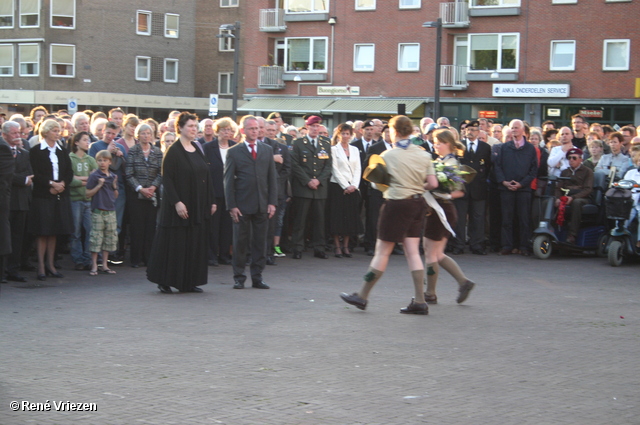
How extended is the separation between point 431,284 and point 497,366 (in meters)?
3.24

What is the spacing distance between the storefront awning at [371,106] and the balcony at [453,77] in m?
1.50

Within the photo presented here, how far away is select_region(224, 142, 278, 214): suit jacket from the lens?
11.8 m

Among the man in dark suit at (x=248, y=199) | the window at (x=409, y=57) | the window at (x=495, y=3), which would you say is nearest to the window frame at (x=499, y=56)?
the window at (x=495, y=3)

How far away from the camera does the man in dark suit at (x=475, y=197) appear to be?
16766 mm

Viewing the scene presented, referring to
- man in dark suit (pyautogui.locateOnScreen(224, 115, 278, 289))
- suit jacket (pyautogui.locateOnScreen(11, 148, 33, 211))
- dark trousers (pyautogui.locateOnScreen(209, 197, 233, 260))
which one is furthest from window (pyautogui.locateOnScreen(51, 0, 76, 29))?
man in dark suit (pyautogui.locateOnScreen(224, 115, 278, 289))

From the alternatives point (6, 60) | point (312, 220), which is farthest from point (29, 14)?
point (312, 220)

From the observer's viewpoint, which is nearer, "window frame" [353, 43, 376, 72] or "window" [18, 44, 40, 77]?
"window frame" [353, 43, 376, 72]

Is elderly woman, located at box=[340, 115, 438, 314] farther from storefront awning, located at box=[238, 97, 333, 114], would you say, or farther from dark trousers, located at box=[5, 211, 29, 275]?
storefront awning, located at box=[238, 97, 333, 114]

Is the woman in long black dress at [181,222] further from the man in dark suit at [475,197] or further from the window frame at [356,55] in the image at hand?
the window frame at [356,55]

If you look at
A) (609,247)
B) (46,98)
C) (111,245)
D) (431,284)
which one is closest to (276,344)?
(431,284)

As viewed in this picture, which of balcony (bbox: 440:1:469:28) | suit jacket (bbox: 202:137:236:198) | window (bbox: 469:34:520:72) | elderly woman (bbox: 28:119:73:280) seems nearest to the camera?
elderly woman (bbox: 28:119:73:280)

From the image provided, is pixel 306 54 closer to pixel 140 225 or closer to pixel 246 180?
pixel 140 225

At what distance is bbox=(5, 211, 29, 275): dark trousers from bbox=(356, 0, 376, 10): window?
39.1 m

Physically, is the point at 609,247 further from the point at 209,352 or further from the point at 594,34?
the point at 594,34
